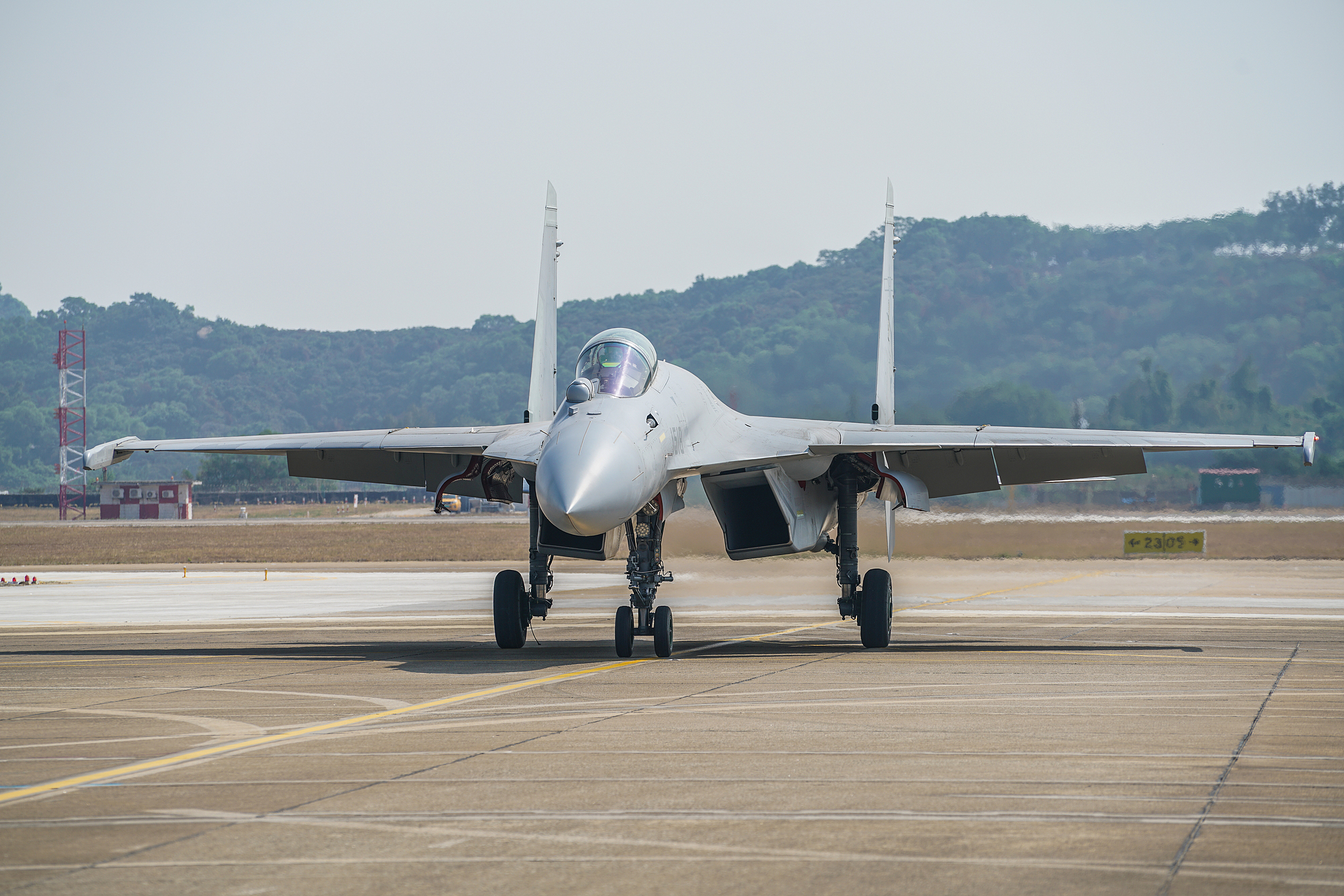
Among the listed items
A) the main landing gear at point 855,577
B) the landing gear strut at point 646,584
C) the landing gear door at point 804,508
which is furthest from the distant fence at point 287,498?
the landing gear strut at point 646,584

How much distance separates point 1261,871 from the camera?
5.38 meters

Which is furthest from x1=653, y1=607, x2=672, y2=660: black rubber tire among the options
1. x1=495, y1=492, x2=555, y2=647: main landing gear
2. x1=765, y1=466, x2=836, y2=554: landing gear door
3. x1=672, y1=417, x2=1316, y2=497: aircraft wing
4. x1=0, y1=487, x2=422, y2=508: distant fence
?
x1=0, y1=487, x2=422, y2=508: distant fence

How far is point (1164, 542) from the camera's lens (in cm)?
4297

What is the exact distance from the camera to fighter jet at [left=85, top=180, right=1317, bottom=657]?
13062mm

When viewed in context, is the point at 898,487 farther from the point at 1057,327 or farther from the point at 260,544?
the point at 260,544

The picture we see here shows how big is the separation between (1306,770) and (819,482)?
9941 mm

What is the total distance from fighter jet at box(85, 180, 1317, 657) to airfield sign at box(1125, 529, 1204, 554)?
26132 mm

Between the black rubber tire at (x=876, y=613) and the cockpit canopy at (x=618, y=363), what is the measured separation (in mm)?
4010

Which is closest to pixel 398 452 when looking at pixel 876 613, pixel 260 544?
pixel 876 613

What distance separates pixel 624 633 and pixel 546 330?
24.5 ft

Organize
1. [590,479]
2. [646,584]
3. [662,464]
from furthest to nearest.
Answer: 1. [646,584]
2. [662,464]
3. [590,479]

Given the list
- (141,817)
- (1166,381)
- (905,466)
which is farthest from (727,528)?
(1166,381)

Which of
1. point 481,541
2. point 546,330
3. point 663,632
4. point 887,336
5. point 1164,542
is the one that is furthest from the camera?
point 481,541

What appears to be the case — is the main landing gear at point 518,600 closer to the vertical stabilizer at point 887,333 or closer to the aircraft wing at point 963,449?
the aircraft wing at point 963,449
